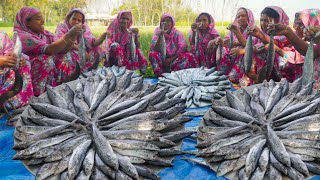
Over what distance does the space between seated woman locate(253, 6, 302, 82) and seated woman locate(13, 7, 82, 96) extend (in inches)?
107

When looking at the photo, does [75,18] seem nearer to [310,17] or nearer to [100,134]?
[310,17]

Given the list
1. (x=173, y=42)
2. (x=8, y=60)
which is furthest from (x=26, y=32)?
(x=173, y=42)

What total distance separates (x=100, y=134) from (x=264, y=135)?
1.19 metres

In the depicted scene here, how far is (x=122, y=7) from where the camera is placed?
8.78m

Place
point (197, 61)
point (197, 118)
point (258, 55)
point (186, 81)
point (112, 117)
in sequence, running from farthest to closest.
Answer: point (197, 61) → point (258, 55) → point (186, 81) → point (197, 118) → point (112, 117)

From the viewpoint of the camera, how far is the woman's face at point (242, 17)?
5969 mm

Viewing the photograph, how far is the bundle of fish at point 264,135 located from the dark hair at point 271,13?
2260 mm

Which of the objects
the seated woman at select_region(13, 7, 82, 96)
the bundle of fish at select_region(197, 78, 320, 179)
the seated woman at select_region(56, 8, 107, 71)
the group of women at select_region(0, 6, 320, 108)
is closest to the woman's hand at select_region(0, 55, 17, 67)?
the group of women at select_region(0, 6, 320, 108)

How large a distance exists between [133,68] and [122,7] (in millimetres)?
2371

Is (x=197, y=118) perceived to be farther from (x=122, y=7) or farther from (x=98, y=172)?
(x=122, y=7)

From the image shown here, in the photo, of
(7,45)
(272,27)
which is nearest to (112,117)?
(7,45)

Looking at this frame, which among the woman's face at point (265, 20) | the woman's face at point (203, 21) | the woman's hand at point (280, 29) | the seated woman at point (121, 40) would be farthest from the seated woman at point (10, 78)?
the woman's face at point (203, 21)

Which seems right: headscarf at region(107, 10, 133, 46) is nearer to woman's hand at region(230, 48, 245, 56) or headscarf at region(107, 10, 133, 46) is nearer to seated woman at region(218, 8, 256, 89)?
seated woman at region(218, 8, 256, 89)

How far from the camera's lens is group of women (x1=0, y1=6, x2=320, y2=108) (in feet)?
14.1
